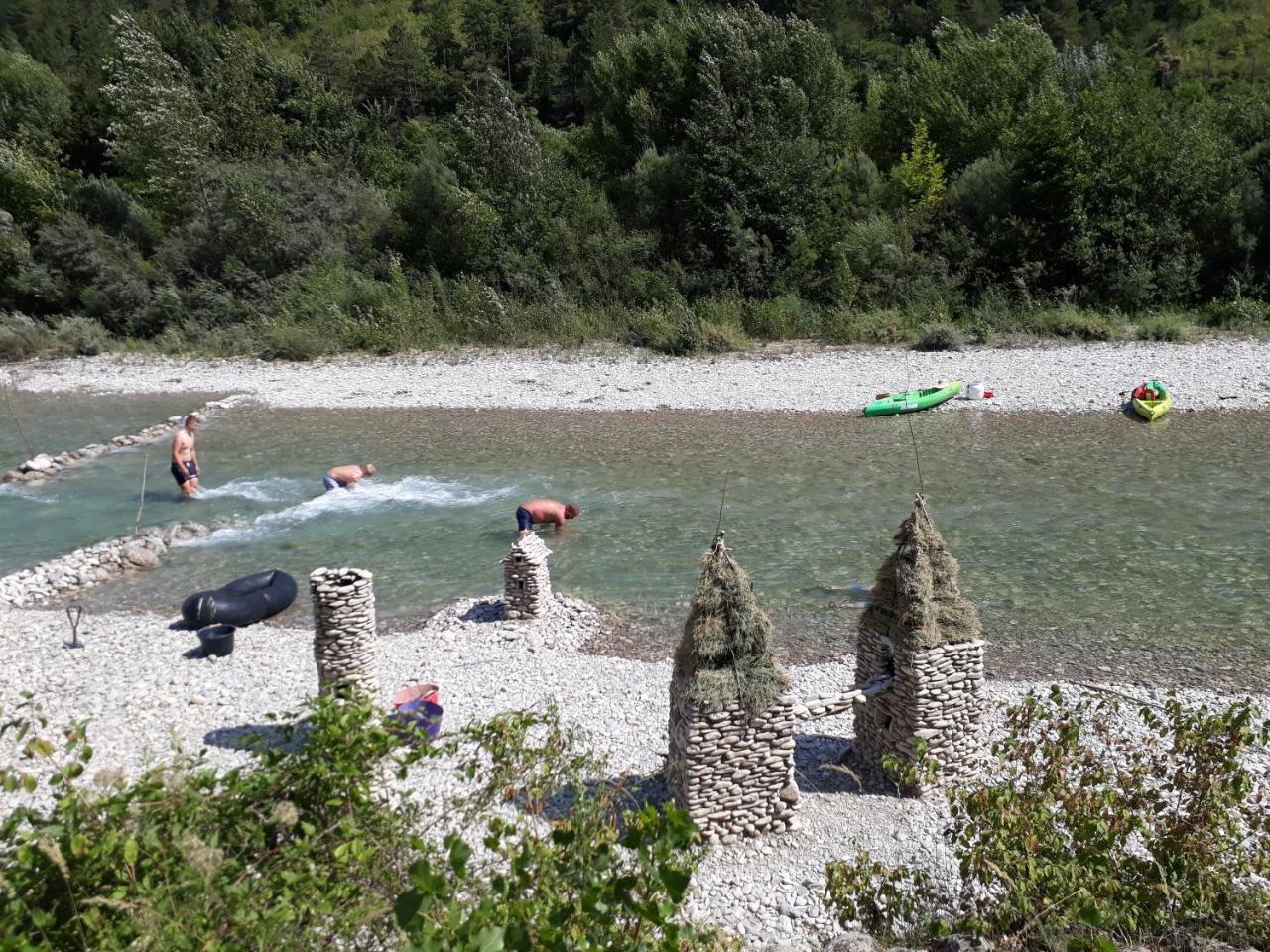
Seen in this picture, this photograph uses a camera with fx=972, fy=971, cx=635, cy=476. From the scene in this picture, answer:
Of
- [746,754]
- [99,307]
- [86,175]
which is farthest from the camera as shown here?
[86,175]

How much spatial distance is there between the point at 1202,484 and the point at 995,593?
21.7ft

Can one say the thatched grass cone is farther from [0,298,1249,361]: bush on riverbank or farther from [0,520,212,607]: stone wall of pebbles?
[0,298,1249,361]: bush on riverbank

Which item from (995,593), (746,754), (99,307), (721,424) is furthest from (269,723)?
(99,307)

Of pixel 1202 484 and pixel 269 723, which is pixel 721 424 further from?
pixel 269 723

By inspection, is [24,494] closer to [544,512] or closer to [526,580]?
[544,512]

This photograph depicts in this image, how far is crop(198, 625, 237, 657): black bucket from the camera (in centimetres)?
1111

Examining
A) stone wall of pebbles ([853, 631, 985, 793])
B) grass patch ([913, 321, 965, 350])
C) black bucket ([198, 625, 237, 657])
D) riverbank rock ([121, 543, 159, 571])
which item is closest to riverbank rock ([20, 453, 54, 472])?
riverbank rock ([121, 543, 159, 571])

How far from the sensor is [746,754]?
23.9ft

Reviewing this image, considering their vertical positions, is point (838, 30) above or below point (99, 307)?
above

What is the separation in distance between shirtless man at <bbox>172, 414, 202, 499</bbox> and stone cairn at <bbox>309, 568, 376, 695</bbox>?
11038mm

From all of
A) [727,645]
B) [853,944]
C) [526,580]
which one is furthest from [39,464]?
[853,944]

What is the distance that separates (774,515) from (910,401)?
7856 mm

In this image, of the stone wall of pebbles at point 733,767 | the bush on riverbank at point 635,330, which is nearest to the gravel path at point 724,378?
the bush on riverbank at point 635,330

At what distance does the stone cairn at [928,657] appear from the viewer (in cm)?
771
